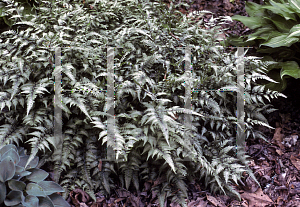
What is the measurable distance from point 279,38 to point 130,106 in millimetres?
2138

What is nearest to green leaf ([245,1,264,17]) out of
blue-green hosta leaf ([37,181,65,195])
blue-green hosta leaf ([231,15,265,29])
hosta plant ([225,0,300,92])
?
hosta plant ([225,0,300,92])

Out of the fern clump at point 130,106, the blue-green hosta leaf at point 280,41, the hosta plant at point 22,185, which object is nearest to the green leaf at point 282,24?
the blue-green hosta leaf at point 280,41

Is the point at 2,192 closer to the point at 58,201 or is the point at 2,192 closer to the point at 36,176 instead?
the point at 36,176

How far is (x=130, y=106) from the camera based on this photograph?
2637mm

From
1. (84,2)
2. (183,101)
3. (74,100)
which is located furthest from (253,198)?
(84,2)

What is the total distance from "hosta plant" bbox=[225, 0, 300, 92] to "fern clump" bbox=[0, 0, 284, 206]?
46 cm

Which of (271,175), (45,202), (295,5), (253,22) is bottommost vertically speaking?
(271,175)

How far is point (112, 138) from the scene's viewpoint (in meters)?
2.23

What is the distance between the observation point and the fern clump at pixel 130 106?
2.37 m

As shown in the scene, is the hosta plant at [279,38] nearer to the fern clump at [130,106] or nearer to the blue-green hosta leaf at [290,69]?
the blue-green hosta leaf at [290,69]

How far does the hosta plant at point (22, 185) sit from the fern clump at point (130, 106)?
0.18 meters

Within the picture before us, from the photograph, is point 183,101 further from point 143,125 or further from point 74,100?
point 74,100

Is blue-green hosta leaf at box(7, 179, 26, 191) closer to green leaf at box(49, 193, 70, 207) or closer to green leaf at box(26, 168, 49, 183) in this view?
green leaf at box(26, 168, 49, 183)

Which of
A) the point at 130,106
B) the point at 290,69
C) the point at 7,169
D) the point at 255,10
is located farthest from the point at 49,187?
the point at 255,10
